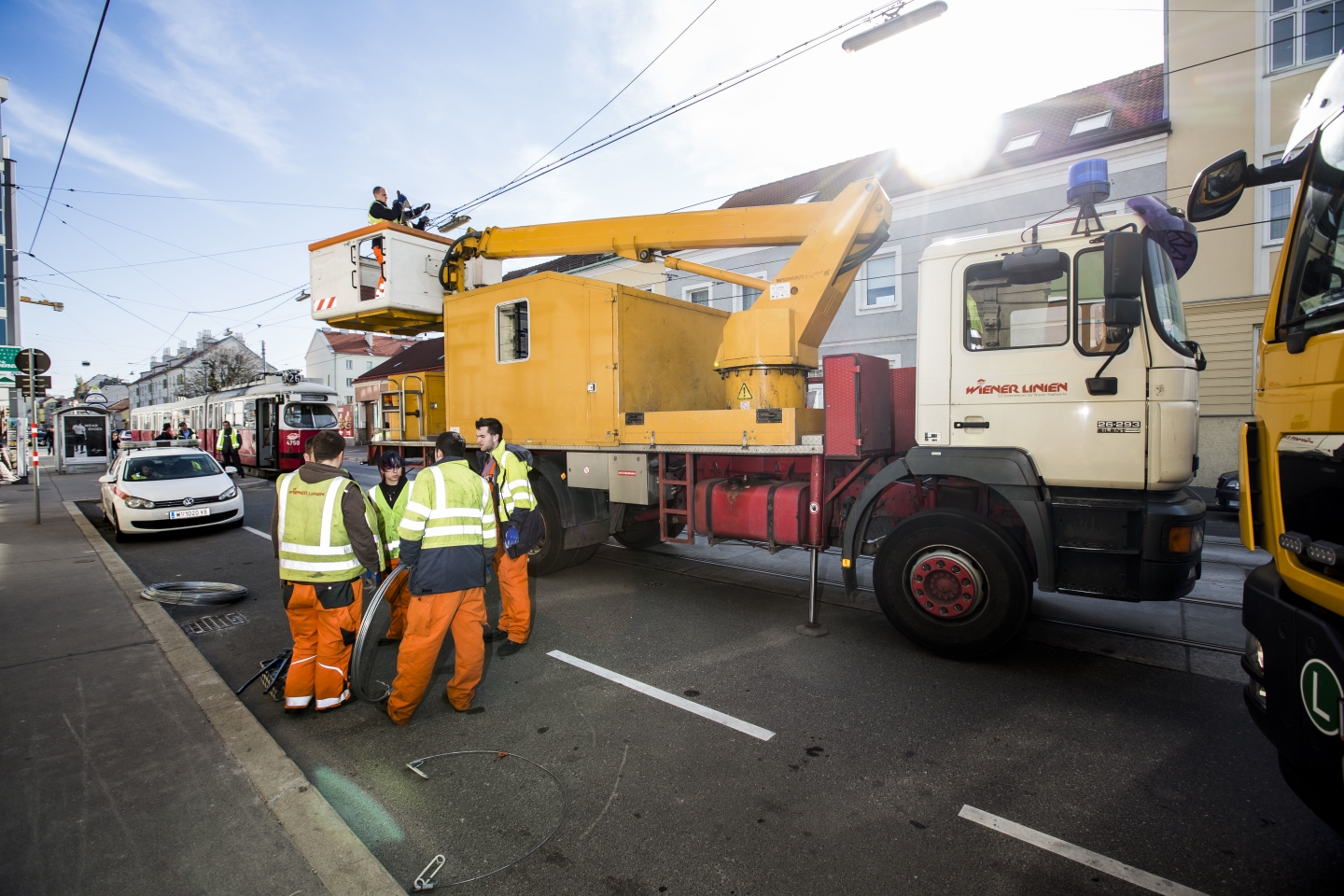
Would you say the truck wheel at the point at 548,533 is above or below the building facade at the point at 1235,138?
below

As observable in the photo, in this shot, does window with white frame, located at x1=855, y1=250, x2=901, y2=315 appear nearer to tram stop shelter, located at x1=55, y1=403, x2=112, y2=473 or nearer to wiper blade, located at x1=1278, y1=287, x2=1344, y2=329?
wiper blade, located at x1=1278, y1=287, x2=1344, y2=329

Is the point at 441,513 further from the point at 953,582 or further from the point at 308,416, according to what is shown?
the point at 308,416

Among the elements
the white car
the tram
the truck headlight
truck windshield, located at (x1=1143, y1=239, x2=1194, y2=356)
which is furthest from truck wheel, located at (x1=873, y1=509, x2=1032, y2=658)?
the tram

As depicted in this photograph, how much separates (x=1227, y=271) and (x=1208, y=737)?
579 inches

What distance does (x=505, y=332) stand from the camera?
7.17 meters

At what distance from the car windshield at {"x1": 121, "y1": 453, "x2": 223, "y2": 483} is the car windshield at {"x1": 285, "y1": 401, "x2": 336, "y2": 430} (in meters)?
10.3

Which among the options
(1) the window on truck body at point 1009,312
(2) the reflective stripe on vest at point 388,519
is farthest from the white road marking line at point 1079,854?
(2) the reflective stripe on vest at point 388,519

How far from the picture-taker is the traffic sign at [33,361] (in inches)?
436

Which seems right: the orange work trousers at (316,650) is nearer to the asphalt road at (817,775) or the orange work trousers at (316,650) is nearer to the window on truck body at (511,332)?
the asphalt road at (817,775)

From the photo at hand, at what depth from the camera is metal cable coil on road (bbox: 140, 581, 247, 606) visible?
607 cm

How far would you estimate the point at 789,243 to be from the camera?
6152 mm

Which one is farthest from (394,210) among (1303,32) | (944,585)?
Answer: (1303,32)

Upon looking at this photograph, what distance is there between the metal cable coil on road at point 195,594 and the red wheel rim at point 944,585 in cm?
616

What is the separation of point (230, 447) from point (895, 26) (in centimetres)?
2361
